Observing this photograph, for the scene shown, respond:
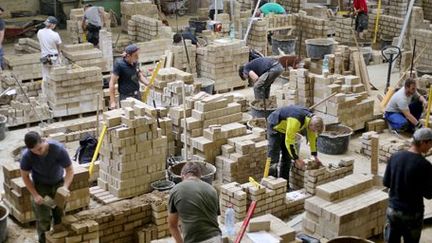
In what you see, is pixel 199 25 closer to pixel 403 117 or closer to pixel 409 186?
pixel 403 117

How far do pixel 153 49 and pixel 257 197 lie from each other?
9110 millimetres

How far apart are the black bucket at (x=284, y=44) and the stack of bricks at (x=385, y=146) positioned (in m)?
6.28

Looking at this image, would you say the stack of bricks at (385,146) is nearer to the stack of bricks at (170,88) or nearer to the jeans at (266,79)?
the jeans at (266,79)

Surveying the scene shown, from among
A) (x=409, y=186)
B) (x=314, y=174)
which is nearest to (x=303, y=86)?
(x=314, y=174)

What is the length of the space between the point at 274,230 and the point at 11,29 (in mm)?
14440

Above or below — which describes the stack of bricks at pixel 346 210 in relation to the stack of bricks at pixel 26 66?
below

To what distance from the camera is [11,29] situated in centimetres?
2056

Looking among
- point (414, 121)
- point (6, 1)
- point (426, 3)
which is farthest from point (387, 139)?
point (6, 1)

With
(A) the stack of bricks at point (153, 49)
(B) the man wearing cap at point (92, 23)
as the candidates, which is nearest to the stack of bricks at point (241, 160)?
(A) the stack of bricks at point (153, 49)

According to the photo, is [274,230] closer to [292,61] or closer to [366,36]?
[292,61]

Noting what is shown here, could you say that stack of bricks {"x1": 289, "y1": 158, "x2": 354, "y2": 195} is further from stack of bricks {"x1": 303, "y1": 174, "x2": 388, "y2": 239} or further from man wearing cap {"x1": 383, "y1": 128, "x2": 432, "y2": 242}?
man wearing cap {"x1": 383, "y1": 128, "x2": 432, "y2": 242}

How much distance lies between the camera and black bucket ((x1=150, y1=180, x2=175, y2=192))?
33.2 ft

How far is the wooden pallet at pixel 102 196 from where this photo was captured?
995cm

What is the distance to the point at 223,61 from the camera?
15.7m
